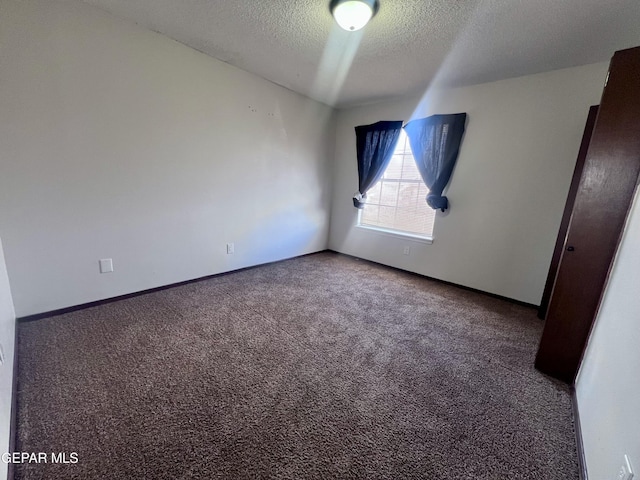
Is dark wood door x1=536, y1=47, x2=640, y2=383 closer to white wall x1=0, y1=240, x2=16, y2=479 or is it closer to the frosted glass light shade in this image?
the frosted glass light shade

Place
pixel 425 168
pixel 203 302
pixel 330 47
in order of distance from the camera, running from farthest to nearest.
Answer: pixel 425 168, pixel 203 302, pixel 330 47

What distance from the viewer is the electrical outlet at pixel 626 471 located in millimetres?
854

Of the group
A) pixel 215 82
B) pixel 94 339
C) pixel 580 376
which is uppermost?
pixel 215 82

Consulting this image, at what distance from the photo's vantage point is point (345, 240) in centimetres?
444

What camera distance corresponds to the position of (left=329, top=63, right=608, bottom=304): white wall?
2.49m

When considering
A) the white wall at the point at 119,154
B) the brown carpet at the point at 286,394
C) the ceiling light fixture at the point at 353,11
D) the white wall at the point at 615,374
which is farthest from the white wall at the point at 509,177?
the white wall at the point at 119,154

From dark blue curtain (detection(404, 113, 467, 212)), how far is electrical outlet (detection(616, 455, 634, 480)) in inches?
104

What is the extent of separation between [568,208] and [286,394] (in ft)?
9.50

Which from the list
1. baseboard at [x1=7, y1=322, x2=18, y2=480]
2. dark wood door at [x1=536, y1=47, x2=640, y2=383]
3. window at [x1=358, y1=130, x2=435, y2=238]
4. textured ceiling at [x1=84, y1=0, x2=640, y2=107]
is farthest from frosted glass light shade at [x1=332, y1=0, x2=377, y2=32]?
baseboard at [x1=7, y1=322, x2=18, y2=480]

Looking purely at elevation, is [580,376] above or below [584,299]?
below

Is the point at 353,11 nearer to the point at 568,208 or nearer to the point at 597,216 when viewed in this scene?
the point at 597,216

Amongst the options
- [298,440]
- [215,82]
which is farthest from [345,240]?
[298,440]

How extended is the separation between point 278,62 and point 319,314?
2.55 meters

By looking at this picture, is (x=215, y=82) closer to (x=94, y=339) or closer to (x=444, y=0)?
(x=444, y=0)
